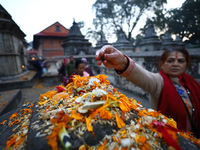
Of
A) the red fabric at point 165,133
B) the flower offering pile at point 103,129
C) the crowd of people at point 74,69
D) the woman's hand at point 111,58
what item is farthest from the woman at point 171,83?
the crowd of people at point 74,69

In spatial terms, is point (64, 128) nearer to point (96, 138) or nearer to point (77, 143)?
point (77, 143)

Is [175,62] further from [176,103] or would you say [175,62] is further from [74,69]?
[74,69]

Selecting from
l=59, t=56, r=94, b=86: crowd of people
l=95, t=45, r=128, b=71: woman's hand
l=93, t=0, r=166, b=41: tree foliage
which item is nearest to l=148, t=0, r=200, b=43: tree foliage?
l=93, t=0, r=166, b=41: tree foliage

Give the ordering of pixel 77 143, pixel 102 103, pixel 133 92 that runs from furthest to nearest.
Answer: pixel 133 92 → pixel 102 103 → pixel 77 143

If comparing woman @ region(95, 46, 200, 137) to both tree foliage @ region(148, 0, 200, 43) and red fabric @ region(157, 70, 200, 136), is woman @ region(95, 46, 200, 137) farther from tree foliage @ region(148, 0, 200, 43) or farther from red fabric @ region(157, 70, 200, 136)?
tree foliage @ region(148, 0, 200, 43)

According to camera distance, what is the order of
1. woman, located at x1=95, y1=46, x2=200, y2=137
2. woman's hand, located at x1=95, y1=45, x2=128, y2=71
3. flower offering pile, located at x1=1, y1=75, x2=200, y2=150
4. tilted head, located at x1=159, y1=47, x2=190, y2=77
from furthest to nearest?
tilted head, located at x1=159, y1=47, x2=190, y2=77
woman, located at x1=95, y1=46, x2=200, y2=137
woman's hand, located at x1=95, y1=45, x2=128, y2=71
flower offering pile, located at x1=1, y1=75, x2=200, y2=150

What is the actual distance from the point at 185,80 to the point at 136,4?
26.2 metres

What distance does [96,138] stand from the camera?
86 cm

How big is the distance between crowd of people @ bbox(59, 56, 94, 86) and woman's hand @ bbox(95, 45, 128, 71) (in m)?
1.54

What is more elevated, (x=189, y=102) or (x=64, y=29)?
(x=64, y=29)

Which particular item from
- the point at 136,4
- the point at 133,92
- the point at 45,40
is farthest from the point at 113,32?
the point at 133,92

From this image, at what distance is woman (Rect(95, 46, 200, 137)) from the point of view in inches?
56.2

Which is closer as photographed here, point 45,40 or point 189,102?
point 189,102

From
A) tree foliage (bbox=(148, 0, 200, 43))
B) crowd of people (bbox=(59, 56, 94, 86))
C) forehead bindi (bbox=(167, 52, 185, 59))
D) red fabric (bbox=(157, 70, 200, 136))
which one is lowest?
red fabric (bbox=(157, 70, 200, 136))
